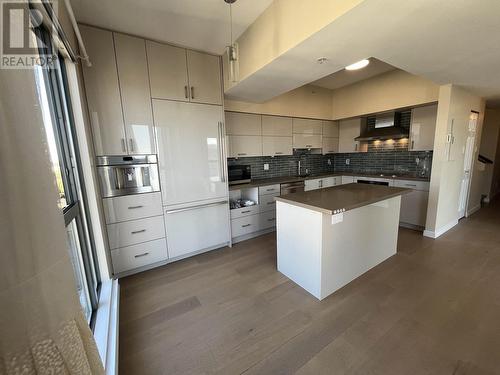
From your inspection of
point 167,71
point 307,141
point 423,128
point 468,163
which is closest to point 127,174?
point 167,71

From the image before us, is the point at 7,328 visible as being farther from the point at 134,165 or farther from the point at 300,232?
the point at 134,165

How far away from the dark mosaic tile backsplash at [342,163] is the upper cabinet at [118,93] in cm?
166

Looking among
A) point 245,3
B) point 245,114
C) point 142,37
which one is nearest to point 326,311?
point 245,3

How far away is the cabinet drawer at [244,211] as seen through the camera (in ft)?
10.4

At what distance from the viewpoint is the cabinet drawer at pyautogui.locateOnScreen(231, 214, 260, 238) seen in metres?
3.21

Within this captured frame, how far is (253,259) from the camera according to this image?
8.98 feet

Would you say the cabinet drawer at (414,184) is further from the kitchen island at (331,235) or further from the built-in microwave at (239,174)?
the built-in microwave at (239,174)

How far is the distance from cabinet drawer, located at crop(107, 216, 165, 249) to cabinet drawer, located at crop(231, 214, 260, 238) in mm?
1083

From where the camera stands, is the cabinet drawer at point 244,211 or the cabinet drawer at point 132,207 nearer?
the cabinet drawer at point 132,207

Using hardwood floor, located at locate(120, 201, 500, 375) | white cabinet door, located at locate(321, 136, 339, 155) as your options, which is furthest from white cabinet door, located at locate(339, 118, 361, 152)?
hardwood floor, located at locate(120, 201, 500, 375)

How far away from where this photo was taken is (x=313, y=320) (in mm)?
1712

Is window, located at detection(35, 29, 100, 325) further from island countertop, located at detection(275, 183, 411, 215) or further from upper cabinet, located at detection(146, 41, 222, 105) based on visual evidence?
island countertop, located at detection(275, 183, 411, 215)

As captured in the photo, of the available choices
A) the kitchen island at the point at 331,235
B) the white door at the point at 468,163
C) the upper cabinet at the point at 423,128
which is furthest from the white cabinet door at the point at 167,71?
the white door at the point at 468,163

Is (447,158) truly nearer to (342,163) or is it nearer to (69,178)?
(342,163)
